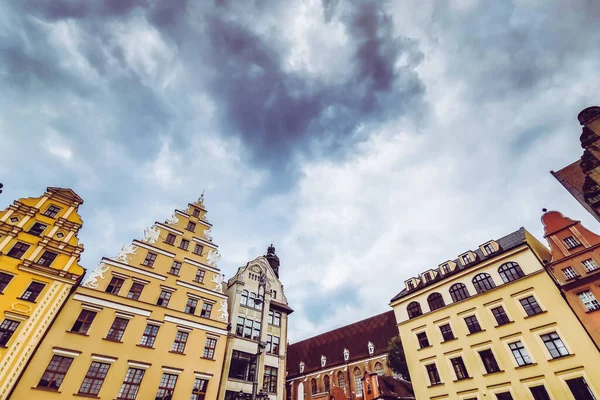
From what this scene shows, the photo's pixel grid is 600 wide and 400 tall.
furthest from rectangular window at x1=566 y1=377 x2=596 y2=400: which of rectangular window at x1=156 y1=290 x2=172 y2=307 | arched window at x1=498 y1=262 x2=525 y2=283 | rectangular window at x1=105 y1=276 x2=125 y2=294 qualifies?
rectangular window at x1=105 y1=276 x2=125 y2=294

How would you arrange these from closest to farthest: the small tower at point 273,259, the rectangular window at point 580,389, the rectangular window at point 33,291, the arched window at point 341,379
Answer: the rectangular window at point 33,291 → the rectangular window at point 580,389 → the small tower at point 273,259 → the arched window at point 341,379

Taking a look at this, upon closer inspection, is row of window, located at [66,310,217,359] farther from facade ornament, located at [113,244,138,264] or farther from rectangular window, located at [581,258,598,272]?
rectangular window, located at [581,258,598,272]

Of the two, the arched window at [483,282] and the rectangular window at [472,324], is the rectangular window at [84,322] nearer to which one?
the rectangular window at [472,324]

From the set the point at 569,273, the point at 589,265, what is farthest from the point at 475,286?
the point at 589,265

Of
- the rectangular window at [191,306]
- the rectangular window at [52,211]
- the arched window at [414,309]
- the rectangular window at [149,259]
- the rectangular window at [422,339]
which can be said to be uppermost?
the rectangular window at [52,211]

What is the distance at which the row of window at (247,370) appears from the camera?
27328 millimetres

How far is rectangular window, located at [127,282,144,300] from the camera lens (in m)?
25.3

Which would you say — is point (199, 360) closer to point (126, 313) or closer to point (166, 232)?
point (126, 313)

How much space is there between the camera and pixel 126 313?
2405 cm

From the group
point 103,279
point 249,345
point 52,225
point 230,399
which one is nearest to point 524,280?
point 249,345

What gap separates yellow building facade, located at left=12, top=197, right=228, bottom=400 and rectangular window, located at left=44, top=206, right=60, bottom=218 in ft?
20.2

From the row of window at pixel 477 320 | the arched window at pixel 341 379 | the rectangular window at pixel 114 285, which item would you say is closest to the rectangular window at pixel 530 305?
the row of window at pixel 477 320

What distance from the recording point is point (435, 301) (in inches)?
1313

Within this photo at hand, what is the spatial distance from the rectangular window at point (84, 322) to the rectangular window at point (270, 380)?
54.7 ft
